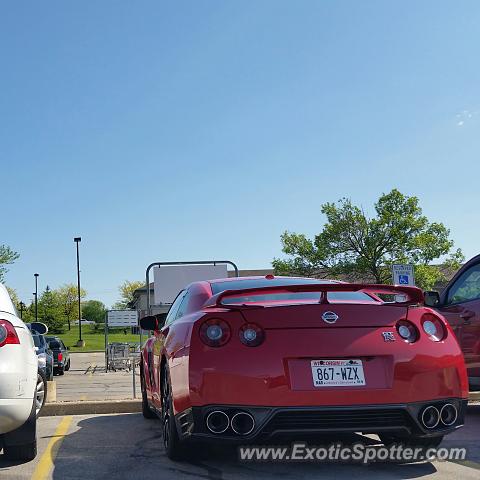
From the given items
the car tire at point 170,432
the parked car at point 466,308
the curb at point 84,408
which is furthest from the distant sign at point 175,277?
the car tire at point 170,432

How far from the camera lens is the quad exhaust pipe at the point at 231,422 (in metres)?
3.99

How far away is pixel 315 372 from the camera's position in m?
4.03

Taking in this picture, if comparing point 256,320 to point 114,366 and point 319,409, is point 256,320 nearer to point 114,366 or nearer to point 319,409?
point 319,409

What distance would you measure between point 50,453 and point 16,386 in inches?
46.7

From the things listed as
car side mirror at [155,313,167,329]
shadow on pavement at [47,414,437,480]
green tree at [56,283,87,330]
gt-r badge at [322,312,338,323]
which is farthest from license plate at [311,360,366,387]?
green tree at [56,283,87,330]

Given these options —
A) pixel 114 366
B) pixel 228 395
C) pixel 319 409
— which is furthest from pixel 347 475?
pixel 114 366

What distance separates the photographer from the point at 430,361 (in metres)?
4.20

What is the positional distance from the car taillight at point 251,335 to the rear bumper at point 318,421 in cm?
40

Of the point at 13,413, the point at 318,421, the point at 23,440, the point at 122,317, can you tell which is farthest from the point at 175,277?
the point at 318,421

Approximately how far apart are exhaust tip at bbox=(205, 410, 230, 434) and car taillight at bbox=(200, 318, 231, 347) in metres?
0.43

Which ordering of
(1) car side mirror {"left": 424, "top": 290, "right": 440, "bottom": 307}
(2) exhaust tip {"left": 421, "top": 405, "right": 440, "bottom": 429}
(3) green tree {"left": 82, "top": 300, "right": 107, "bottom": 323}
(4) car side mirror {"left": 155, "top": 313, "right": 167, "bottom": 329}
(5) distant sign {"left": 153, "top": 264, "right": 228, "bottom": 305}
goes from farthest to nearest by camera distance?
(3) green tree {"left": 82, "top": 300, "right": 107, "bottom": 323}, (5) distant sign {"left": 153, "top": 264, "right": 228, "bottom": 305}, (1) car side mirror {"left": 424, "top": 290, "right": 440, "bottom": 307}, (4) car side mirror {"left": 155, "top": 313, "right": 167, "bottom": 329}, (2) exhaust tip {"left": 421, "top": 405, "right": 440, "bottom": 429}

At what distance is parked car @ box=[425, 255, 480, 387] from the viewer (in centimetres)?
658

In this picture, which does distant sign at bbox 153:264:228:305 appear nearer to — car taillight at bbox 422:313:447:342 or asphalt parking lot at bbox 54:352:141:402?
asphalt parking lot at bbox 54:352:141:402

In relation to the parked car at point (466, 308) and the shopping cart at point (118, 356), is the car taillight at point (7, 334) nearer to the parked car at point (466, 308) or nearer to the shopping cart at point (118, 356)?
the parked car at point (466, 308)
